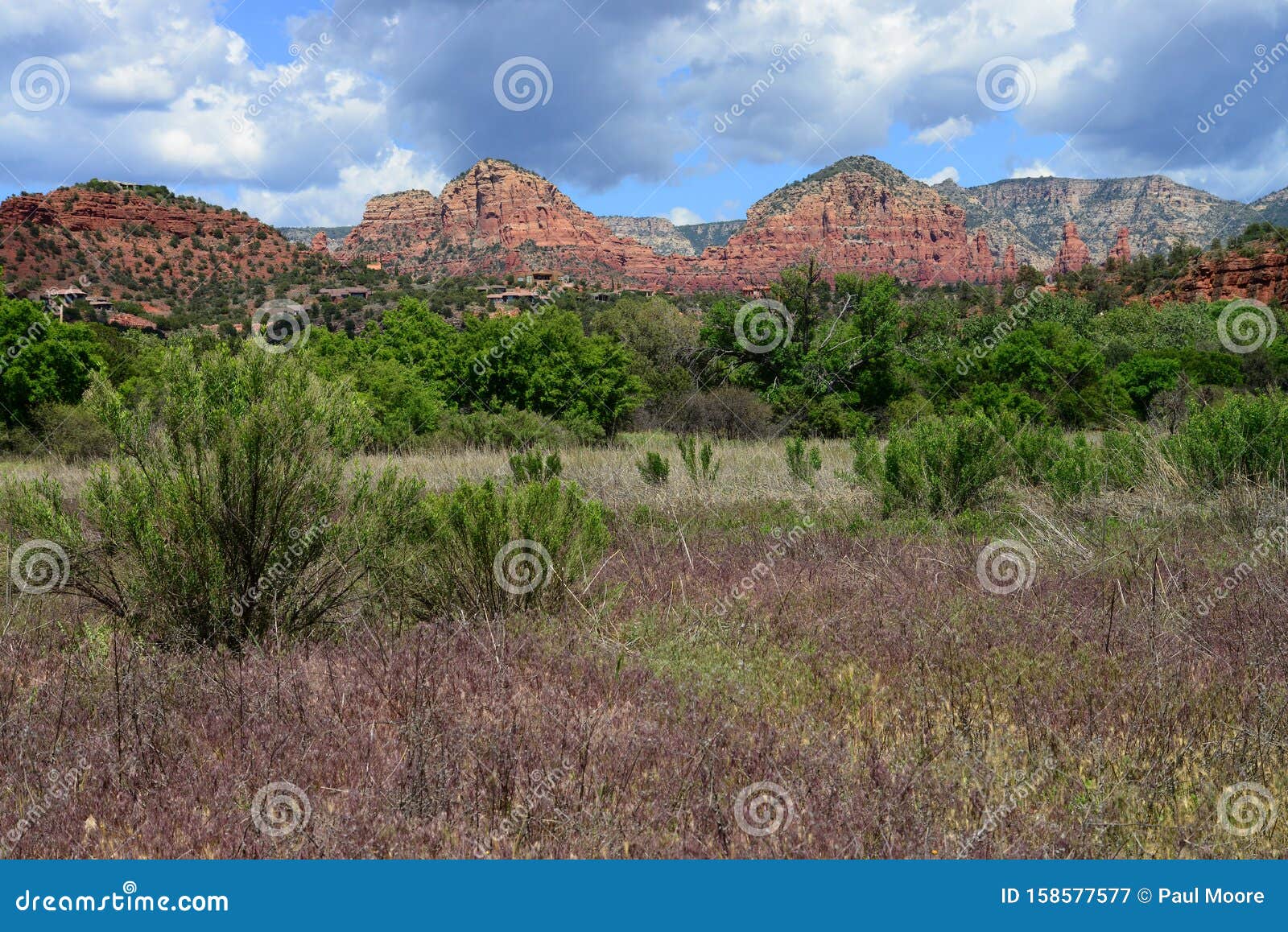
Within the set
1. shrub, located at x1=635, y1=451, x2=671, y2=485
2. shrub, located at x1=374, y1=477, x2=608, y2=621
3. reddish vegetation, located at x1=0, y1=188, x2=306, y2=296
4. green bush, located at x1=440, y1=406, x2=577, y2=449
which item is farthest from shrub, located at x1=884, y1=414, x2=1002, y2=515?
reddish vegetation, located at x1=0, y1=188, x2=306, y2=296

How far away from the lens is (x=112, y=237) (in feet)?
234

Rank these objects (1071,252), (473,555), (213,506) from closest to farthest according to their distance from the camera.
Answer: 1. (213,506)
2. (473,555)
3. (1071,252)

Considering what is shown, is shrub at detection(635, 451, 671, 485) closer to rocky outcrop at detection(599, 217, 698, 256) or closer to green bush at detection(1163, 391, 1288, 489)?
green bush at detection(1163, 391, 1288, 489)

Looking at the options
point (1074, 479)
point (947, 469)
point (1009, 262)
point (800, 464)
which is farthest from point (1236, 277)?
point (1009, 262)

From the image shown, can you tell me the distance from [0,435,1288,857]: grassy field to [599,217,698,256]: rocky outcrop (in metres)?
170

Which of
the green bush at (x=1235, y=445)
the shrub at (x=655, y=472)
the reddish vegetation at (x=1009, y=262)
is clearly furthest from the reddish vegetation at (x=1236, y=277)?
the reddish vegetation at (x=1009, y=262)

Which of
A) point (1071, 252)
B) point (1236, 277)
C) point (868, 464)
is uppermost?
point (1071, 252)

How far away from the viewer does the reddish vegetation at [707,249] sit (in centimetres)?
11650

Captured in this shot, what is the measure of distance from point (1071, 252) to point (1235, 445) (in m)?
132

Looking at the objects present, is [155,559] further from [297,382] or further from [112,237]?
[112,237]

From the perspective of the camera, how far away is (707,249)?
144 meters

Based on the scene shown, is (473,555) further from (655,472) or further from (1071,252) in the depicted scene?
(1071,252)

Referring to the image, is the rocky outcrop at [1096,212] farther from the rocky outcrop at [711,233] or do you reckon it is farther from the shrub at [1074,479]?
the shrub at [1074,479]

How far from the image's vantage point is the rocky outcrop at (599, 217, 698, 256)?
17500 cm
